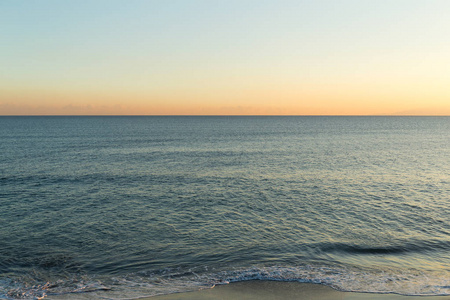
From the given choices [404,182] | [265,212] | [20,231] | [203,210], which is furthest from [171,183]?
[404,182]

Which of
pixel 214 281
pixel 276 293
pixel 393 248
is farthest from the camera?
pixel 393 248

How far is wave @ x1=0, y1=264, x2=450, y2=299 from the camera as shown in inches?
607

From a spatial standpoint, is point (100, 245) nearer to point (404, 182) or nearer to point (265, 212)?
point (265, 212)

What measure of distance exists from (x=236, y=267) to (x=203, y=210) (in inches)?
455

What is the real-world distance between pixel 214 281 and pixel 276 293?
329cm

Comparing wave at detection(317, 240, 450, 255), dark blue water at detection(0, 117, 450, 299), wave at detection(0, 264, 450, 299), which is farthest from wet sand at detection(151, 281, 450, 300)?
wave at detection(317, 240, 450, 255)

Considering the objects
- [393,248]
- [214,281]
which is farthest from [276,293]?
[393,248]

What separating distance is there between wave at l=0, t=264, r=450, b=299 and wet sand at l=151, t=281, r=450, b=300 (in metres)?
0.46

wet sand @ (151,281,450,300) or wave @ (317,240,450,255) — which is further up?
wet sand @ (151,281,450,300)

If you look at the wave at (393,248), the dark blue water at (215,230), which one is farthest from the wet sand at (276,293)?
the wave at (393,248)

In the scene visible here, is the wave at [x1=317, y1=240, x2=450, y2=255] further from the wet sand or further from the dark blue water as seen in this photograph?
the wet sand

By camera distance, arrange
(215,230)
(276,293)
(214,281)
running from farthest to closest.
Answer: (215,230), (214,281), (276,293)

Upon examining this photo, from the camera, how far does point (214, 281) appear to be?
16.5m

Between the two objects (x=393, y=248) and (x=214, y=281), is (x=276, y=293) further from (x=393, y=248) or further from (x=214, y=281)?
(x=393, y=248)
